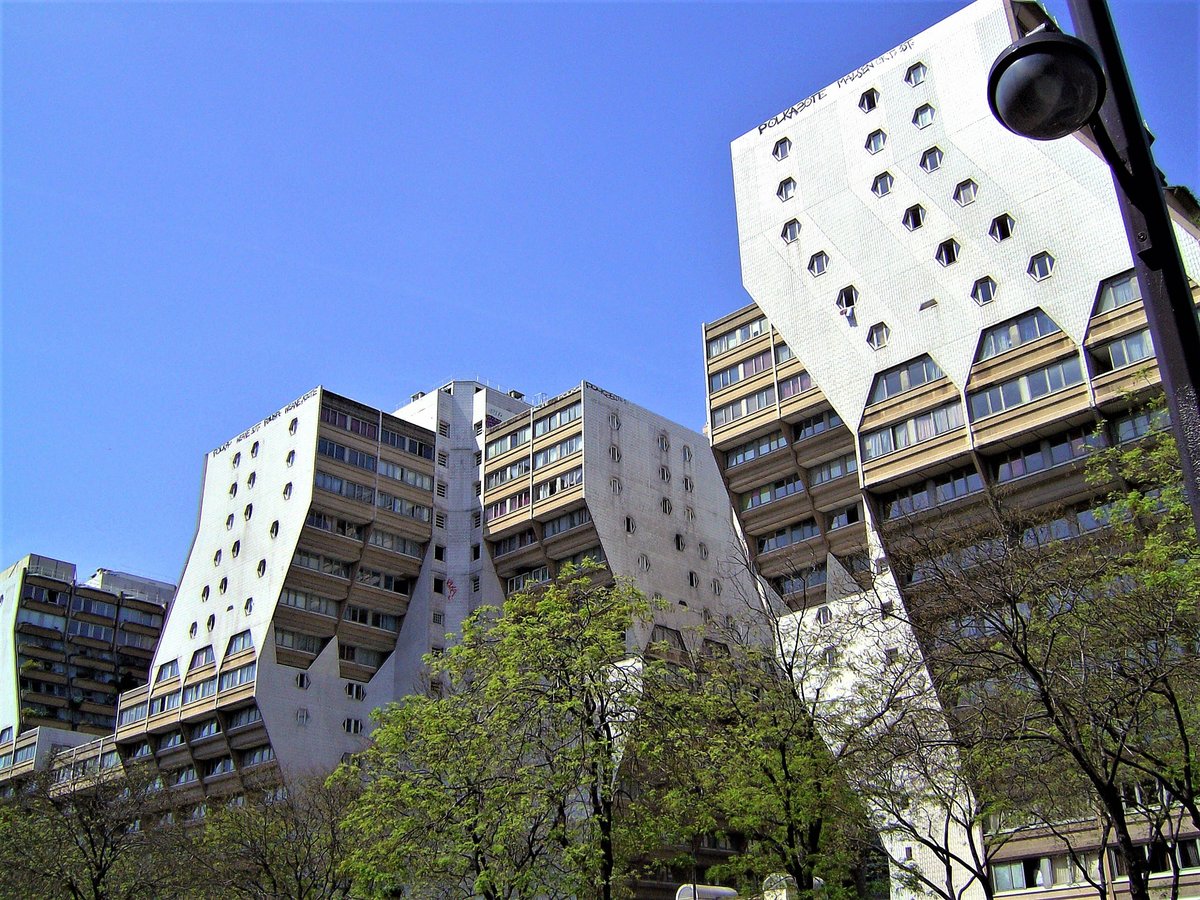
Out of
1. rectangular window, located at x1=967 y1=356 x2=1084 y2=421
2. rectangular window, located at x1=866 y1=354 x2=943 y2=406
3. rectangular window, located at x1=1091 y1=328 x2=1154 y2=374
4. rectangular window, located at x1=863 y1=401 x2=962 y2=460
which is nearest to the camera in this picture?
rectangular window, located at x1=1091 y1=328 x2=1154 y2=374

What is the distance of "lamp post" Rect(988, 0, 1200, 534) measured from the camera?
550 centimetres

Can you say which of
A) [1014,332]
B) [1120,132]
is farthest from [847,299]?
[1120,132]

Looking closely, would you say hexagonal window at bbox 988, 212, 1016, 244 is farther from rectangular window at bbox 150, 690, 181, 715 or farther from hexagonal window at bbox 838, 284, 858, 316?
rectangular window at bbox 150, 690, 181, 715

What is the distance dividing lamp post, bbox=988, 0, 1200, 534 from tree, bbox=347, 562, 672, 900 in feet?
73.2

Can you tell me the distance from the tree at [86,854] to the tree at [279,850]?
191 centimetres

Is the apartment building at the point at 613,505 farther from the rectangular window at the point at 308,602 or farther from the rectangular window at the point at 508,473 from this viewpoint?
the rectangular window at the point at 308,602

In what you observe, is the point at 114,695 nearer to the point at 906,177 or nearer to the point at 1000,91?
the point at 906,177

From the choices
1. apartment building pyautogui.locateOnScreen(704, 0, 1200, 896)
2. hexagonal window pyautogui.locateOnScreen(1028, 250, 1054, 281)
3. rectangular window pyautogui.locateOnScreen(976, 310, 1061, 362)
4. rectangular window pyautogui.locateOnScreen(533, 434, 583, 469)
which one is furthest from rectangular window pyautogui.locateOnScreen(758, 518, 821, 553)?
rectangular window pyautogui.locateOnScreen(533, 434, 583, 469)

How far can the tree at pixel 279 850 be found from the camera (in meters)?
44.0

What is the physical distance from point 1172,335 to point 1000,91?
1506mm

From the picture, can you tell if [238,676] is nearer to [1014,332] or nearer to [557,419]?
[557,419]

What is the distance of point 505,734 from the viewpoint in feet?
96.0

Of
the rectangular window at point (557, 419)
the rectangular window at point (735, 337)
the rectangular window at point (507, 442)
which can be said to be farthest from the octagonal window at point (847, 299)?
the rectangular window at point (507, 442)

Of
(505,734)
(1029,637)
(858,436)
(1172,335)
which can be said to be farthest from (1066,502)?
(1172,335)
